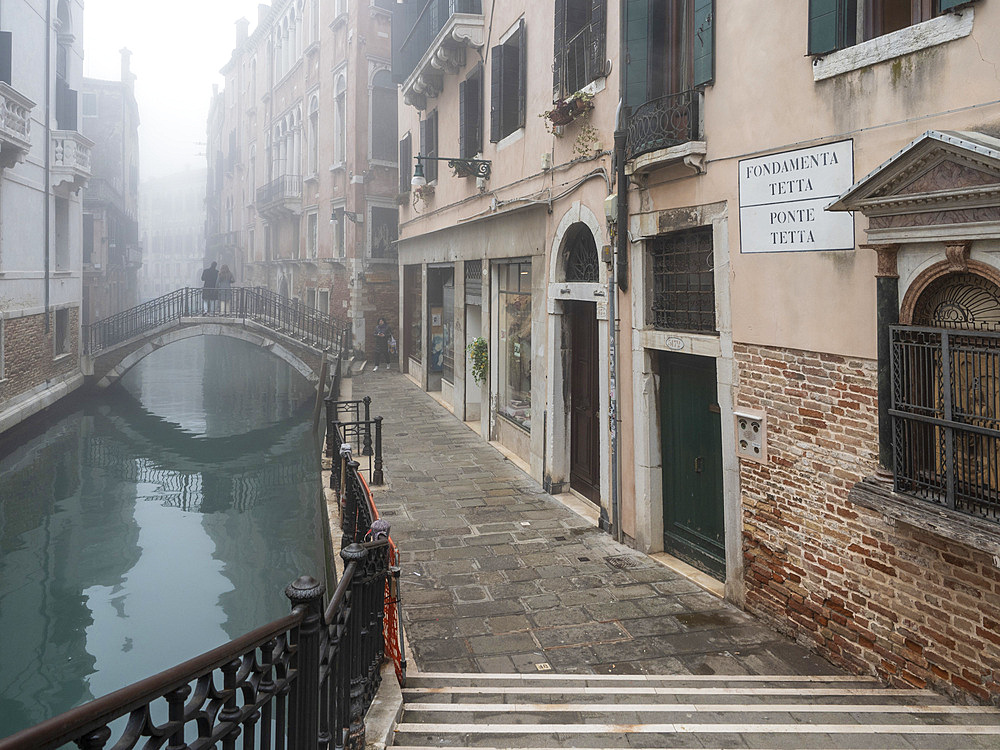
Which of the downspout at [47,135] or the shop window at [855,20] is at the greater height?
the downspout at [47,135]

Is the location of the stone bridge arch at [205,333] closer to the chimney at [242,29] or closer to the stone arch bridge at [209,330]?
the stone arch bridge at [209,330]

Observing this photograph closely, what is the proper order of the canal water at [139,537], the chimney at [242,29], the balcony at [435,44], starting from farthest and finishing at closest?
the chimney at [242,29], the balcony at [435,44], the canal water at [139,537]

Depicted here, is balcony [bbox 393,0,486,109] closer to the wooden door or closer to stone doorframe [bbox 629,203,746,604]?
the wooden door

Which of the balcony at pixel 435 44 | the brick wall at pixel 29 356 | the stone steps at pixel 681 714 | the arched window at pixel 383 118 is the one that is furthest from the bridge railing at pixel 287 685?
the arched window at pixel 383 118

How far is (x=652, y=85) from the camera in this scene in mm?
6535

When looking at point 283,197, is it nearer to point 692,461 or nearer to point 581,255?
point 581,255

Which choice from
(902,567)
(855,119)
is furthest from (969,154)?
(902,567)

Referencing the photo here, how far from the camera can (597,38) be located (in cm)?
777

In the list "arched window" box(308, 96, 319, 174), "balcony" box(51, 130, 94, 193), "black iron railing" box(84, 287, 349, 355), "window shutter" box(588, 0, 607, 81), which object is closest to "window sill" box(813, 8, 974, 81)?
"window shutter" box(588, 0, 607, 81)

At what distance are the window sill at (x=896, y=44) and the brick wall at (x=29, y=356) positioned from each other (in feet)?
A: 55.7

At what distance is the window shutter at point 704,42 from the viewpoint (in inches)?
227

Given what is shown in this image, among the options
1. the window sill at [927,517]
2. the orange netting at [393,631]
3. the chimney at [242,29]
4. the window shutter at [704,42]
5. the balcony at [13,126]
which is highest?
the chimney at [242,29]

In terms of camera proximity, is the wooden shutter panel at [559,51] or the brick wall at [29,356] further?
the brick wall at [29,356]

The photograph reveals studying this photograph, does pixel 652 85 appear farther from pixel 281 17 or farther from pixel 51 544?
pixel 281 17
